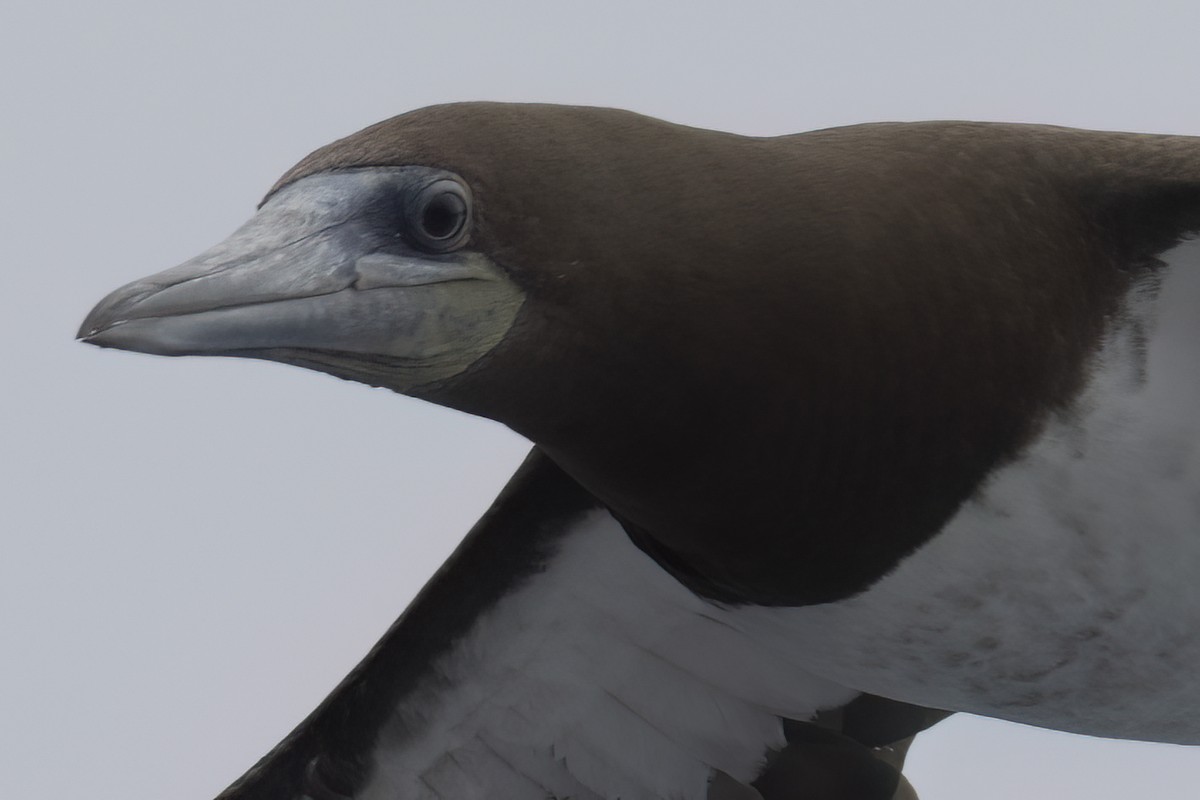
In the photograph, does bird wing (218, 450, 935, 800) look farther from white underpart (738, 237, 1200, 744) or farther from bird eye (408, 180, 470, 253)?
bird eye (408, 180, 470, 253)

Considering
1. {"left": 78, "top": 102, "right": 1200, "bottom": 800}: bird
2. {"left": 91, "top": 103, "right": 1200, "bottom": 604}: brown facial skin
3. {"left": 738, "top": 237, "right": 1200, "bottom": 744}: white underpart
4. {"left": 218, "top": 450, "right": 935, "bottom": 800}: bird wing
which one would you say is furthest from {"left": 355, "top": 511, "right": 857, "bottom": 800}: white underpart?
{"left": 91, "top": 103, "right": 1200, "bottom": 604}: brown facial skin

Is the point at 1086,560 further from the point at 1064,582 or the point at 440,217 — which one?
the point at 440,217

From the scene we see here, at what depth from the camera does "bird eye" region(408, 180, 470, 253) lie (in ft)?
7.05

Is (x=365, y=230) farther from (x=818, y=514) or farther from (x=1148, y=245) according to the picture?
(x=1148, y=245)

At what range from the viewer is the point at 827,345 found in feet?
7.68

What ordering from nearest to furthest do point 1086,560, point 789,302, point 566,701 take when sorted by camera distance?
point 789,302 → point 1086,560 → point 566,701

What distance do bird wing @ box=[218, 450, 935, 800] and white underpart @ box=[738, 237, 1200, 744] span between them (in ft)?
2.84

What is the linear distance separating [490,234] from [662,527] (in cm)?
62

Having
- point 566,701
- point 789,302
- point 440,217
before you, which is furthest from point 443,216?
point 566,701

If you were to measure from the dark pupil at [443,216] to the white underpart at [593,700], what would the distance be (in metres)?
1.51

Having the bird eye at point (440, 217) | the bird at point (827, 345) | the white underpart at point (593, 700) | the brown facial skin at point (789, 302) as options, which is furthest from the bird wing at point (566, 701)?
the bird eye at point (440, 217)

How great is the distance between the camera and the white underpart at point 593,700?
365 centimetres

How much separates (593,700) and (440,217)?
6.20ft

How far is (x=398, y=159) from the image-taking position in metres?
2.18
